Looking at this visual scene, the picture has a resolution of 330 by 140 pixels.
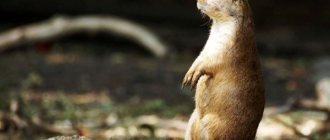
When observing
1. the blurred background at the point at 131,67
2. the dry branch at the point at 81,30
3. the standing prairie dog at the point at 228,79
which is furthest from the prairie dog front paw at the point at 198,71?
the dry branch at the point at 81,30

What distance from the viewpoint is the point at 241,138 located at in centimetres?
357

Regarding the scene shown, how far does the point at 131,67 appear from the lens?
32.9 ft

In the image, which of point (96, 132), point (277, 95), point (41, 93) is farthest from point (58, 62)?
point (96, 132)

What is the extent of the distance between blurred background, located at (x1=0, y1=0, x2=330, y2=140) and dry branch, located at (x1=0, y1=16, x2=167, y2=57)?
0.02m

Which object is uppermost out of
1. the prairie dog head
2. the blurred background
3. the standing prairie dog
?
the blurred background

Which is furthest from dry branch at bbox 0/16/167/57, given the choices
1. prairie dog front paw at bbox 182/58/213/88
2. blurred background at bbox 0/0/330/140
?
prairie dog front paw at bbox 182/58/213/88

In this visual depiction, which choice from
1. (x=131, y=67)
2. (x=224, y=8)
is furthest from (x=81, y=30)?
(x=224, y=8)

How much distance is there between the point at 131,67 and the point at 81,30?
4.47 feet

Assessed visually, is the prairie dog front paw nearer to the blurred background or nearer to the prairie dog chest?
the prairie dog chest

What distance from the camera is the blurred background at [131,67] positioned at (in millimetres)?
6355

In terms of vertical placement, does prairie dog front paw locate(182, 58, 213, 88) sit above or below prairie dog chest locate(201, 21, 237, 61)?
below

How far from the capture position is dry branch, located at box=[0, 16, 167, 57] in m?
10.5

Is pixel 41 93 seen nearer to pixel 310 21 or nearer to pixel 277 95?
pixel 277 95

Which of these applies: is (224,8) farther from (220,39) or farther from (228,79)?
(228,79)
